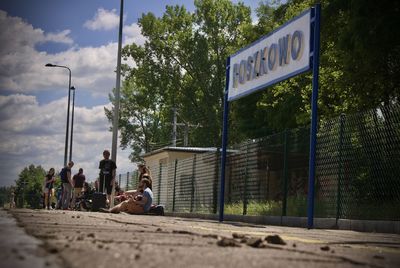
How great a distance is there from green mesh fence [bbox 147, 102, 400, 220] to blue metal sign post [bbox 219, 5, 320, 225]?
46.8 inches

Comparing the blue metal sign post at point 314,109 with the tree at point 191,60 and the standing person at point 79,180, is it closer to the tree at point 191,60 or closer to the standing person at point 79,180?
the standing person at point 79,180

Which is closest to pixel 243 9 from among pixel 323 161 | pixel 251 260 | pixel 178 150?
pixel 178 150

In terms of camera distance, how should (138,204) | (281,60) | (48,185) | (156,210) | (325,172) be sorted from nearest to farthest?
1. (281,60)
2. (325,172)
3. (138,204)
4. (156,210)
5. (48,185)

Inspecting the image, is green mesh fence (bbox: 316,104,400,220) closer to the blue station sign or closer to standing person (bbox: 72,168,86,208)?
the blue station sign

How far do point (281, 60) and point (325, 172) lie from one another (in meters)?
2.44

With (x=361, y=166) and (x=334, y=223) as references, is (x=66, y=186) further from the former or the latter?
(x=361, y=166)

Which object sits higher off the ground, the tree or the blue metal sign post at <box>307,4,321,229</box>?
the tree

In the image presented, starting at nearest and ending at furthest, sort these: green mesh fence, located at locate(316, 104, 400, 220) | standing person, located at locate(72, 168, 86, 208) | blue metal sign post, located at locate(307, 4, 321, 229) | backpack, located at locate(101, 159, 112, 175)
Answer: green mesh fence, located at locate(316, 104, 400, 220), blue metal sign post, located at locate(307, 4, 321, 229), backpack, located at locate(101, 159, 112, 175), standing person, located at locate(72, 168, 86, 208)

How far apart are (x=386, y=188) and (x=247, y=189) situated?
5.70 m

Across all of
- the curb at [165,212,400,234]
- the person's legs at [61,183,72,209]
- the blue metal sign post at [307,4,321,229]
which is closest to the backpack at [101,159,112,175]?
the person's legs at [61,183,72,209]

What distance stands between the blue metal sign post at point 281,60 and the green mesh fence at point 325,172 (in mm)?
1188

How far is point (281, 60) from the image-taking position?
11.9 metres

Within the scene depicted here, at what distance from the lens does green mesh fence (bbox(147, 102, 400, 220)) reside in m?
10.7

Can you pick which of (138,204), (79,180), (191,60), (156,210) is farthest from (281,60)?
(191,60)
